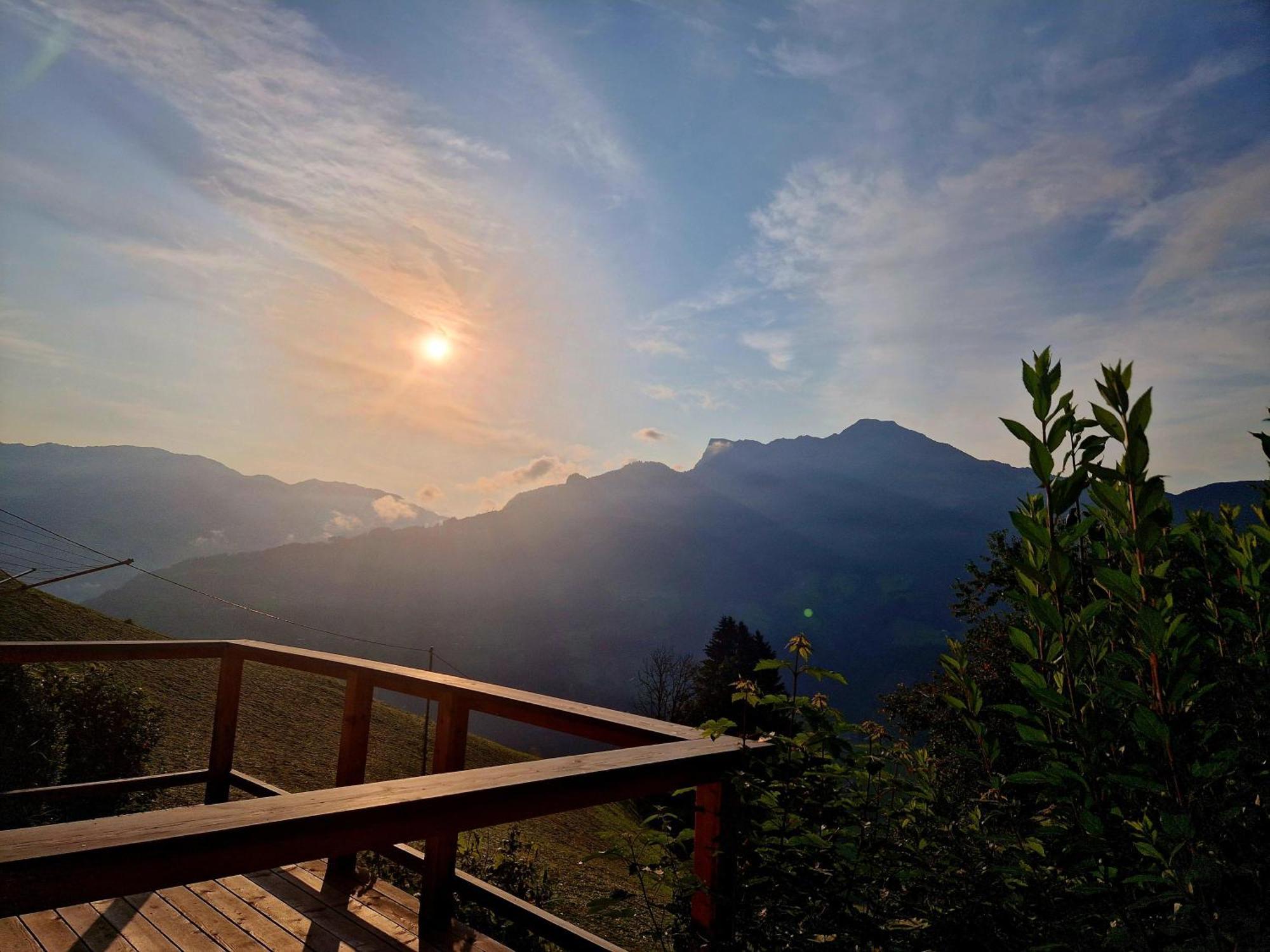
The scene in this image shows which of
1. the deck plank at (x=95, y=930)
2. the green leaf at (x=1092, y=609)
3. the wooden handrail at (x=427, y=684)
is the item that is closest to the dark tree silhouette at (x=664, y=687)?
the wooden handrail at (x=427, y=684)

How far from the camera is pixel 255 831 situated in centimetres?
98

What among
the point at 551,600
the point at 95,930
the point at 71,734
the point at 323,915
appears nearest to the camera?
the point at 95,930

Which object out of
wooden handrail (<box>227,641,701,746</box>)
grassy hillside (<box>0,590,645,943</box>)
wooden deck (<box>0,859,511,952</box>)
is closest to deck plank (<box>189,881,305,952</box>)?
wooden deck (<box>0,859,511,952</box>)

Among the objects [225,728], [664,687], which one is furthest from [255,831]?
[664,687]

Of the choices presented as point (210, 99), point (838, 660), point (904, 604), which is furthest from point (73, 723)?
point (904, 604)

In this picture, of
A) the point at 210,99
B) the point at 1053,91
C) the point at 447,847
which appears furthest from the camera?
the point at 210,99

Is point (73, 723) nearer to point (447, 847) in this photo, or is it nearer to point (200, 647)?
point (200, 647)

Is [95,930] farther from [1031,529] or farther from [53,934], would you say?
[1031,529]

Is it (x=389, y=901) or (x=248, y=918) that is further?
(x=389, y=901)

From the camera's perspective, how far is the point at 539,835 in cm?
1614

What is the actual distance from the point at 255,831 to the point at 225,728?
3.46 metres

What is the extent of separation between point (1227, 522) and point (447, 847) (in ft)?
8.79

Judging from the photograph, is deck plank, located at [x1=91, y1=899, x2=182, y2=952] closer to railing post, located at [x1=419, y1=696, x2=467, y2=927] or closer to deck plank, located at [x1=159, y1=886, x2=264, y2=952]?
deck plank, located at [x1=159, y1=886, x2=264, y2=952]

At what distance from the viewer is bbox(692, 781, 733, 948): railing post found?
1803 millimetres
